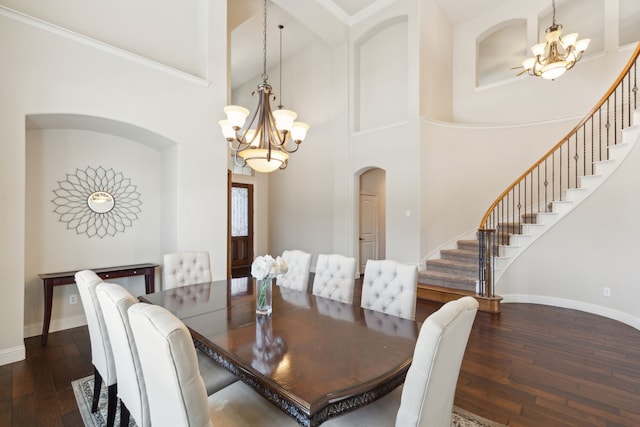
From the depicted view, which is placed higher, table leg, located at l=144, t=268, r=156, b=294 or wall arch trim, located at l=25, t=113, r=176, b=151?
wall arch trim, located at l=25, t=113, r=176, b=151

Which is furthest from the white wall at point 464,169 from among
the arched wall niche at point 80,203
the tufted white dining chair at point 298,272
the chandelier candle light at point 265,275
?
the arched wall niche at point 80,203

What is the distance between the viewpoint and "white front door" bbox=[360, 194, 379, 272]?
710cm

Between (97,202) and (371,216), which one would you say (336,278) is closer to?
(97,202)

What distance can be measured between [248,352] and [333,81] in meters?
6.56

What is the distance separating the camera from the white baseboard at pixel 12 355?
2719mm

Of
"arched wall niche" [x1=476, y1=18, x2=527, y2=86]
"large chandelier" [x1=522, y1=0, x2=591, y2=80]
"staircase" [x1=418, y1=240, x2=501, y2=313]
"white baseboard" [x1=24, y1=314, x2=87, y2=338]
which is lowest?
"white baseboard" [x1=24, y1=314, x2=87, y2=338]

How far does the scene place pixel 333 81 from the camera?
688cm

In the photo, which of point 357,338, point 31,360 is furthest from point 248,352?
point 31,360

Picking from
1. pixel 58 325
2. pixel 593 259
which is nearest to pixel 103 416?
pixel 58 325

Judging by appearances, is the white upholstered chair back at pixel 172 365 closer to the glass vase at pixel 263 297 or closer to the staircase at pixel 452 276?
the glass vase at pixel 263 297

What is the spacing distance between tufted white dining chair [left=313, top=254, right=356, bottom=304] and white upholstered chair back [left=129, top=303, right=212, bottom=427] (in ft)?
5.61

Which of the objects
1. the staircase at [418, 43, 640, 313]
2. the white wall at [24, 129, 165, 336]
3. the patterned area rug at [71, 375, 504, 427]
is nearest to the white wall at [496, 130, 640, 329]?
the staircase at [418, 43, 640, 313]

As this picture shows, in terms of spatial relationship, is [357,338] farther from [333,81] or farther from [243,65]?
[243,65]

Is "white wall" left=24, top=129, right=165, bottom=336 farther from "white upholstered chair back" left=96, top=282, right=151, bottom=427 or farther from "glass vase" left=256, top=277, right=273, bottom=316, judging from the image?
"glass vase" left=256, top=277, right=273, bottom=316
